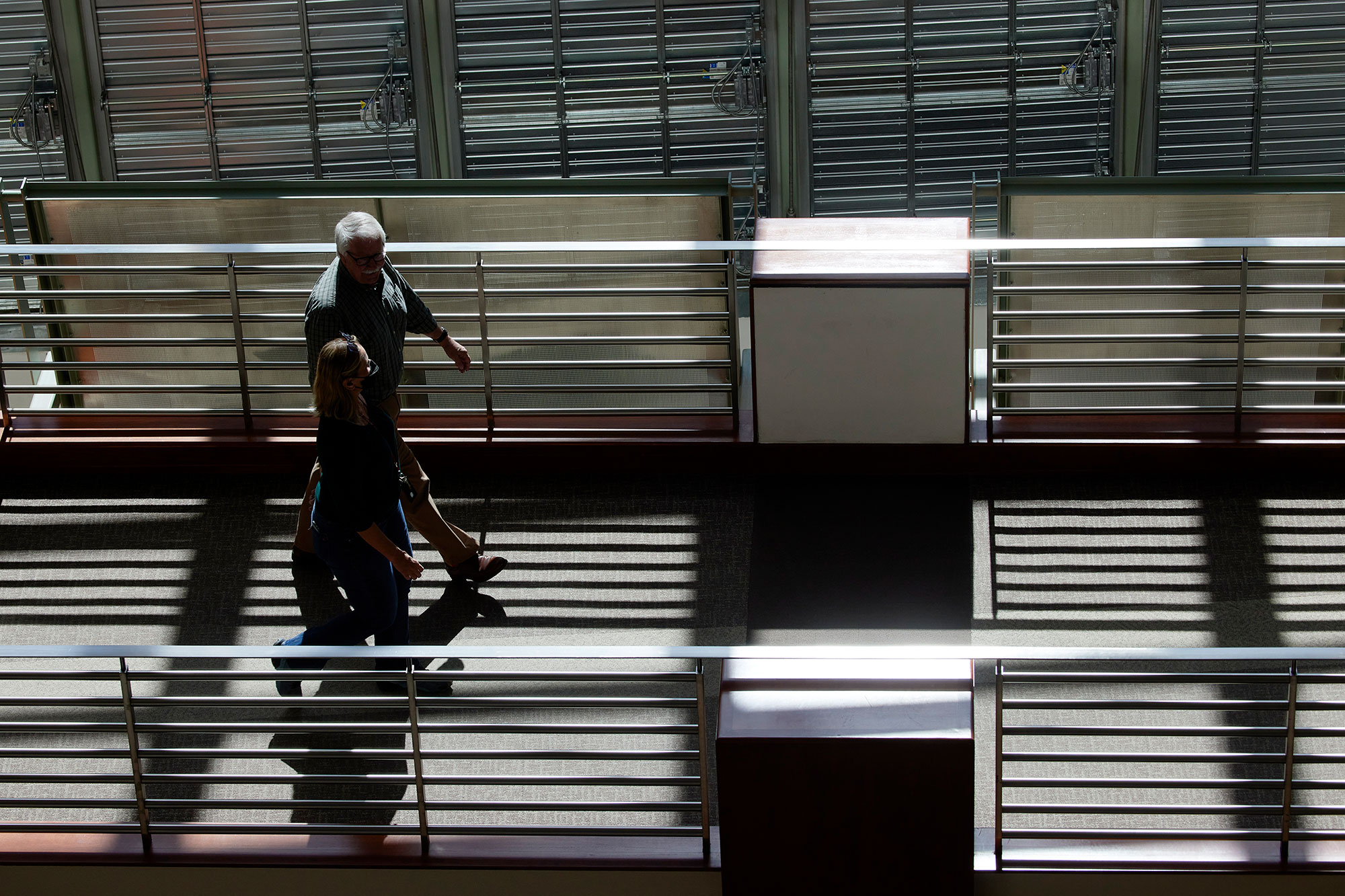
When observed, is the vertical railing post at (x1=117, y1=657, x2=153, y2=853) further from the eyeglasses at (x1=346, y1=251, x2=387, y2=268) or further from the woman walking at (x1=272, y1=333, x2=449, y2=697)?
the eyeglasses at (x1=346, y1=251, x2=387, y2=268)

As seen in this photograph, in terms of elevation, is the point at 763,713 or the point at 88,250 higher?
the point at 88,250

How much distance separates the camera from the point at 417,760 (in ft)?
11.3

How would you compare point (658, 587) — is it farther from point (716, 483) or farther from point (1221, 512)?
point (1221, 512)

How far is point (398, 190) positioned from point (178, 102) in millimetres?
4752

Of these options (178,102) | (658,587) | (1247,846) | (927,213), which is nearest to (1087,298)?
(658,587)

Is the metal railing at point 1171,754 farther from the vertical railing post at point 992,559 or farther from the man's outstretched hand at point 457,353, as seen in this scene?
the man's outstretched hand at point 457,353

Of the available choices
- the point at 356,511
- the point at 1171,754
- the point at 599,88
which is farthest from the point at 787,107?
the point at 1171,754

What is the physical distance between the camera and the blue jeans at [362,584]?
384cm

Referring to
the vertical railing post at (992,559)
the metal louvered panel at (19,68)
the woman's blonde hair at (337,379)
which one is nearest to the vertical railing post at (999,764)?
the vertical railing post at (992,559)

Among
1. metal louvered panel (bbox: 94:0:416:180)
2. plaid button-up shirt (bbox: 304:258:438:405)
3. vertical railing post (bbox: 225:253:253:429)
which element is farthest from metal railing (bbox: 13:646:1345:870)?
metal louvered panel (bbox: 94:0:416:180)

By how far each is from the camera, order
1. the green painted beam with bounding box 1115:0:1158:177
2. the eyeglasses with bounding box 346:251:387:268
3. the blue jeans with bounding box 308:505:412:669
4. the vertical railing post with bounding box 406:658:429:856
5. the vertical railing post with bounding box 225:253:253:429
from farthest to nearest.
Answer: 1. the green painted beam with bounding box 1115:0:1158:177
2. the vertical railing post with bounding box 225:253:253:429
3. the eyeglasses with bounding box 346:251:387:268
4. the blue jeans with bounding box 308:505:412:669
5. the vertical railing post with bounding box 406:658:429:856

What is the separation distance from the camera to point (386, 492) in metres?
3.78

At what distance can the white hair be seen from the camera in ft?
12.9

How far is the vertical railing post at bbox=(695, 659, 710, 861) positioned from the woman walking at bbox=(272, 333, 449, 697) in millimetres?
927
